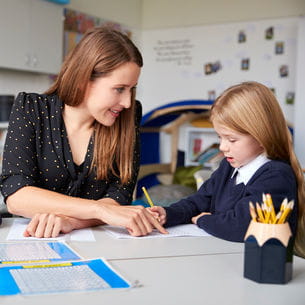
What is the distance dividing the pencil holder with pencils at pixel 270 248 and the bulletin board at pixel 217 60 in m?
3.92

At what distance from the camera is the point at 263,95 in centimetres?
136

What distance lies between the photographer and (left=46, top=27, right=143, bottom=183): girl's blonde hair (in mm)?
1560

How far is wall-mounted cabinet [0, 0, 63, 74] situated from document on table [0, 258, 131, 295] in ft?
9.90

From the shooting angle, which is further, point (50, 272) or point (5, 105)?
point (5, 105)

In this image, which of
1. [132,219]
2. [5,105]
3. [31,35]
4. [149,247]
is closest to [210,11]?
[31,35]

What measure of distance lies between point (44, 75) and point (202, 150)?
1.69 meters

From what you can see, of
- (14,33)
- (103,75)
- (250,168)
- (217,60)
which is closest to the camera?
(250,168)

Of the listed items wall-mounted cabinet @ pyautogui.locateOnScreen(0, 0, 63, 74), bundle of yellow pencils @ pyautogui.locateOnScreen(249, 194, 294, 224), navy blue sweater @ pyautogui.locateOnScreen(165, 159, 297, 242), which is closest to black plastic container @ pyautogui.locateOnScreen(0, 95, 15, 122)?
wall-mounted cabinet @ pyautogui.locateOnScreen(0, 0, 63, 74)

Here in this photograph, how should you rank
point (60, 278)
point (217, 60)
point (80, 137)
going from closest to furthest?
point (60, 278) → point (80, 137) → point (217, 60)

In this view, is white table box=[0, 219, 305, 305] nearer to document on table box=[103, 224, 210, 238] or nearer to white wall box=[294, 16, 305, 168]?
document on table box=[103, 224, 210, 238]

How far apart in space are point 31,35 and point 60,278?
3.35m

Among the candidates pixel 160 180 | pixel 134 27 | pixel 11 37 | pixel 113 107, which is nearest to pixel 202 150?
pixel 160 180

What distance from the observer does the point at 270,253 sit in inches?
37.6

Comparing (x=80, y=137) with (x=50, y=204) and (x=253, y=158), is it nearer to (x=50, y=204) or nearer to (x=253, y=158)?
(x=50, y=204)
